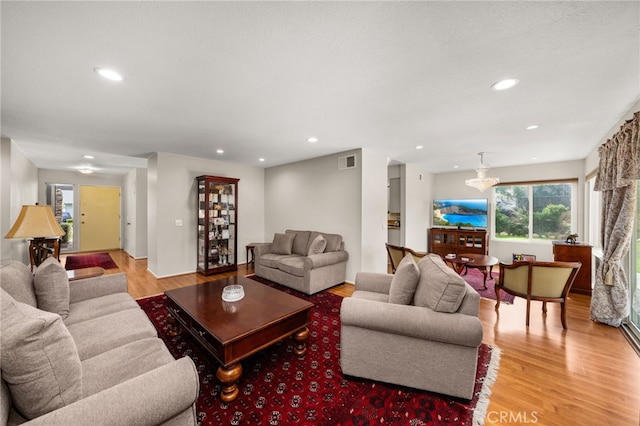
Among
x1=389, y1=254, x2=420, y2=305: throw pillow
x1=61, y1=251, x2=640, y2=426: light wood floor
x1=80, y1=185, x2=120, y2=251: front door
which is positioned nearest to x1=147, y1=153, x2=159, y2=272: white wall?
x1=80, y1=185, x2=120, y2=251: front door

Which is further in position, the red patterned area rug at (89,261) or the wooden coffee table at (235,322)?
the red patterned area rug at (89,261)

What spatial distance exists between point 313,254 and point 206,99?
8.73 ft

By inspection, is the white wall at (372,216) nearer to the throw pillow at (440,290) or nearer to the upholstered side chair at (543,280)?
the upholstered side chair at (543,280)

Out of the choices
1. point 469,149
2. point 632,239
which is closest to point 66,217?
point 469,149

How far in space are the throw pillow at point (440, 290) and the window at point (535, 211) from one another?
18.1ft

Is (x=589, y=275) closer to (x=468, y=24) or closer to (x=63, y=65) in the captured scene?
(x=468, y=24)

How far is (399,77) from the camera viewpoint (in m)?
2.01

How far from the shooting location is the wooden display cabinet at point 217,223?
Answer: 195 inches

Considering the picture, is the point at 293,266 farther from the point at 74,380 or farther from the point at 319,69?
the point at 74,380

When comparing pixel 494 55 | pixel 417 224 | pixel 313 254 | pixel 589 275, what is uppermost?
pixel 494 55

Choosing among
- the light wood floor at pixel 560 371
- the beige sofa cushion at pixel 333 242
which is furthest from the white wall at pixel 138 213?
the light wood floor at pixel 560 371

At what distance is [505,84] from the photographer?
2.09 meters

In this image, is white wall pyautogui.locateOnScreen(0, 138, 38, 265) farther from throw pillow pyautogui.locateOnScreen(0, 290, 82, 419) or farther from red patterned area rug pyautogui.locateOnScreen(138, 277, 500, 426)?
throw pillow pyautogui.locateOnScreen(0, 290, 82, 419)

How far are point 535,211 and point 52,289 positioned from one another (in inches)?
319
